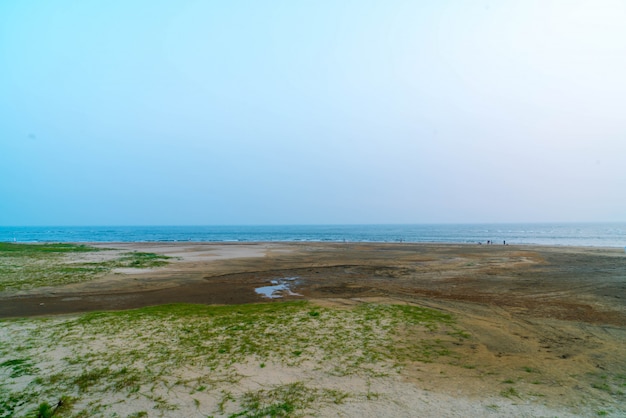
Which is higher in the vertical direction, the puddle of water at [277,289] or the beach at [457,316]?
the beach at [457,316]

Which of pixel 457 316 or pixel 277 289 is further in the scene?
pixel 277 289

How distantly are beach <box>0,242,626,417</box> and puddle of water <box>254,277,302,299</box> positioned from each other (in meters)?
0.06

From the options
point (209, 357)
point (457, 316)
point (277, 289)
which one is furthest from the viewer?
point (277, 289)

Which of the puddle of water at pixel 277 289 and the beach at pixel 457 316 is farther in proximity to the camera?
the puddle of water at pixel 277 289

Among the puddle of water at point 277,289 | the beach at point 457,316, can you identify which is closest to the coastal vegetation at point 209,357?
the beach at point 457,316

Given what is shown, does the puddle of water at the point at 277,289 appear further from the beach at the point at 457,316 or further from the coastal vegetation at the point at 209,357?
the coastal vegetation at the point at 209,357

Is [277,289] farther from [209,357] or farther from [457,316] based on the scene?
[209,357]

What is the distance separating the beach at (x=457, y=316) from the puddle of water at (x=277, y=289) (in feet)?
0.20

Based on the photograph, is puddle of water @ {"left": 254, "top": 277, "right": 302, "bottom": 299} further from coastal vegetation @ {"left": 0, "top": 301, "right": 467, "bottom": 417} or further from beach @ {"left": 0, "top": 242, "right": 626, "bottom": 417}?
coastal vegetation @ {"left": 0, "top": 301, "right": 467, "bottom": 417}

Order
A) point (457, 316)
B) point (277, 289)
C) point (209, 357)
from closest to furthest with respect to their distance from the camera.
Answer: point (209, 357) < point (457, 316) < point (277, 289)

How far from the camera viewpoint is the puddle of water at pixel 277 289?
1878 centimetres

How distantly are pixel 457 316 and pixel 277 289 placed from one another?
1029 cm

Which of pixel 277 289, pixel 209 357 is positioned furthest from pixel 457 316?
pixel 277 289

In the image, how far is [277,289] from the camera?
2038 cm
